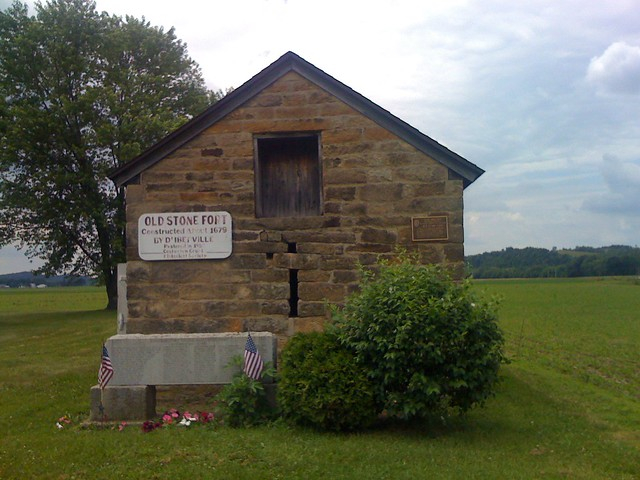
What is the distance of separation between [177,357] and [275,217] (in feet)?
9.99

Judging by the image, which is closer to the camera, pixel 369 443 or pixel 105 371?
pixel 369 443

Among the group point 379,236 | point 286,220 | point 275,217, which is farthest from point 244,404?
point 379,236

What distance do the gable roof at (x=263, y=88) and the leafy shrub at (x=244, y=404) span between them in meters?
4.24

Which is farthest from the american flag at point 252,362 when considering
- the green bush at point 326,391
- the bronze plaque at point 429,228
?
the bronze plaque at point 429,228

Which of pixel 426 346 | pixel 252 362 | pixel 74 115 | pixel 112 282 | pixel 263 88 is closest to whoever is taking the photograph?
pixel 426 346

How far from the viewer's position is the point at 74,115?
30422 mm

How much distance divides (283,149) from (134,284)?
331cm

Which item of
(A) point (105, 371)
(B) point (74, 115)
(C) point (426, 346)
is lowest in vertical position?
(A) point (105, 371)

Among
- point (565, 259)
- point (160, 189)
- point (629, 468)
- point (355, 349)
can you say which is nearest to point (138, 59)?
point (160, 189)

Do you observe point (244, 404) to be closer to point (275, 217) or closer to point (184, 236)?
point (184, 236)

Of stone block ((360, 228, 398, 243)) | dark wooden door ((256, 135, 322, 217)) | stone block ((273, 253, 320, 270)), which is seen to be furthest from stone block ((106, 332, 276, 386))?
dark wooden door ((256, 135, 322, 217))

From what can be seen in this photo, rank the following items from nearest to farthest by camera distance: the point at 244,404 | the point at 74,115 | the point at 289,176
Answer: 1. the point at 244,404
2. the point at 289,176
3. the point at 74,115

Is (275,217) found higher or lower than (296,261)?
higher

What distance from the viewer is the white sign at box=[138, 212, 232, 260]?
1092cm
